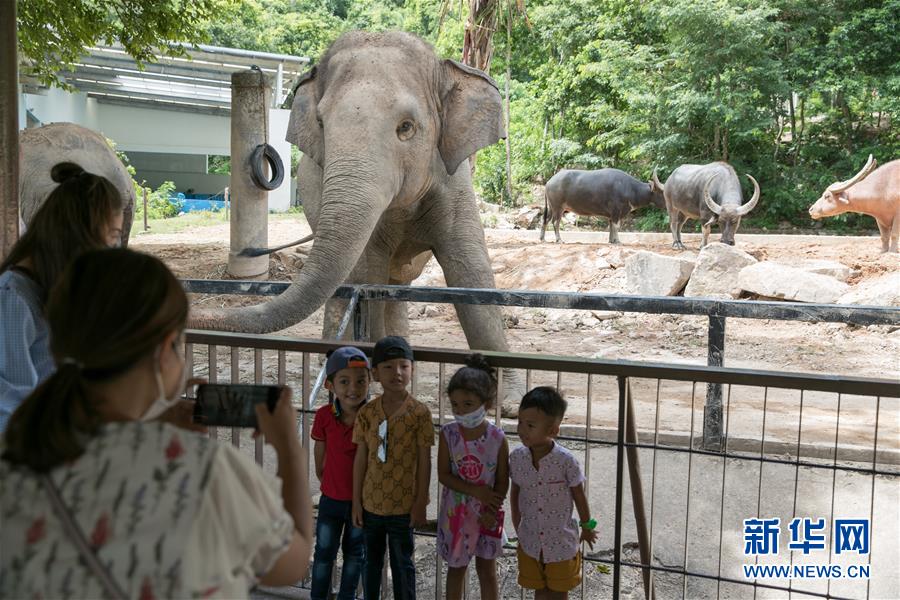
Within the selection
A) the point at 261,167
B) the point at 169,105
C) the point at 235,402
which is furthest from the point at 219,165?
the point at 235,402

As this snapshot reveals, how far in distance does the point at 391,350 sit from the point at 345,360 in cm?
19

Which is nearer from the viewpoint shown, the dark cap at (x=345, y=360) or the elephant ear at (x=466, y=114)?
the dark cap at (x=345, y=360)

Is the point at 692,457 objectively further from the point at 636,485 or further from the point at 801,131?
the point at 801,131

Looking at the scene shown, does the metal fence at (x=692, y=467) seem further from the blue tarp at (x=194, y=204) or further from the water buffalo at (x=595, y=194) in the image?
the blue tarp at (x=194, y=204)

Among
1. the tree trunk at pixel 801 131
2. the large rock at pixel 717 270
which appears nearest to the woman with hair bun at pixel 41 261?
the large rock at pixel 717 270

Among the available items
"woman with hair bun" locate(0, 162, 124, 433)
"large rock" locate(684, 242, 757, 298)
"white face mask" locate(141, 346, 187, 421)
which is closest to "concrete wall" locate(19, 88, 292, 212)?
"large rock" locate(684, 242, 757, 298)

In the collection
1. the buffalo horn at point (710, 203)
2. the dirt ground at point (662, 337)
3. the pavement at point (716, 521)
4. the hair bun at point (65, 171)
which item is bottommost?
the pavement at point (716, 521)

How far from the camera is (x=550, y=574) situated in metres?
3.10

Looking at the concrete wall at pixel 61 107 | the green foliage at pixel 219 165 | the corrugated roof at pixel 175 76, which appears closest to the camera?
the corrugated roof at pixel 175 76

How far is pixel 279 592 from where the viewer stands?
3611mm

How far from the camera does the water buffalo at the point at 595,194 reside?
22688mm

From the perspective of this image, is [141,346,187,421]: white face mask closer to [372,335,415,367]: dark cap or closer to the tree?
[372,335,415,367]: dark cap

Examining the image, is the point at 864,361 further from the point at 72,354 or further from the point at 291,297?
the point at 72,354

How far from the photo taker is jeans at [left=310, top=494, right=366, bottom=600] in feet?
10.8
